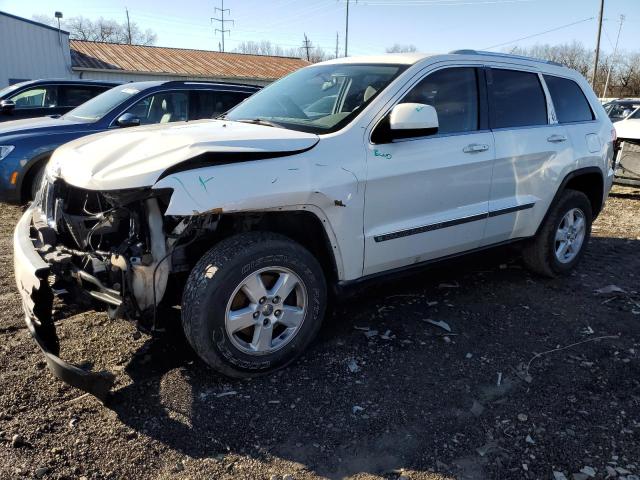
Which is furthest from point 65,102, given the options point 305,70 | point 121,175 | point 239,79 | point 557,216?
point 239,79

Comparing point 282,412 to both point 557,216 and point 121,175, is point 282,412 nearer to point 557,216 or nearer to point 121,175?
point 121,175

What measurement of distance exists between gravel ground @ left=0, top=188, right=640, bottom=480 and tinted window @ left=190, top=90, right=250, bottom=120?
12.8 feet

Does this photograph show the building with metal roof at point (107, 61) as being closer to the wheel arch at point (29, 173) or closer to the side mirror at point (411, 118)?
the wheel arch at point (29, 173)

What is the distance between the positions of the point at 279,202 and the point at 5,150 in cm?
492

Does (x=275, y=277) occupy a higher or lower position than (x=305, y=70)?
lower

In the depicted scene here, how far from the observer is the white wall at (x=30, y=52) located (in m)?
21.3

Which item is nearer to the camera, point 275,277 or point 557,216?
point 275,277

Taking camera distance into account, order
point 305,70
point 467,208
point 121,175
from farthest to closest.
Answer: point 305,70
point 467,208
point 121,175

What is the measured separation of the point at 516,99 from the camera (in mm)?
4395

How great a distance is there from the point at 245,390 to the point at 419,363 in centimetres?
112

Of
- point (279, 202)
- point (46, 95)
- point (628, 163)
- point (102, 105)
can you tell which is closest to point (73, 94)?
point (46, 95)

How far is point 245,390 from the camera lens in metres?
3.06

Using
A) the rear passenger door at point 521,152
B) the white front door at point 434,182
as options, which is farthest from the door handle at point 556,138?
the white front door at point 434,182

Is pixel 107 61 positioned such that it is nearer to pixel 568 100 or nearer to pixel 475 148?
pixel 568 100
